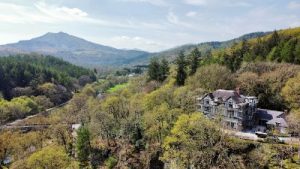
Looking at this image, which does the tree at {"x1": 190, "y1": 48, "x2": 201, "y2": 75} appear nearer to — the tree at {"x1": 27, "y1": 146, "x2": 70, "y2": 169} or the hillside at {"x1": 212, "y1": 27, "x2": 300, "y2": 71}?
the hillside at {"x1": 212, "y1": 27, "x2": 300, "y2": 71}

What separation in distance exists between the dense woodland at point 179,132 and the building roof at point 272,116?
2195 millimetres

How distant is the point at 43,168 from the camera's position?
50844 mm

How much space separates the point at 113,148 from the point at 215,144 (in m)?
24.7

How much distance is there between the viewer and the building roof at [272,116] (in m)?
54.7

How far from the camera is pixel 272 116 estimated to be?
5747 cm

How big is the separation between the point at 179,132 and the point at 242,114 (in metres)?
13.2

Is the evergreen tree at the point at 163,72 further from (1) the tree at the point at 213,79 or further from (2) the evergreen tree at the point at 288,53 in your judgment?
(2) the evergreen tree at the point at 288,53

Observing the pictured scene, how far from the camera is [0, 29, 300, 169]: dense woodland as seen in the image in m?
47.7

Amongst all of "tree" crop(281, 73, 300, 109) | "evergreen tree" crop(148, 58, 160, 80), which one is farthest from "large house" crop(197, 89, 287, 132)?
"evergreen tree" crop(148, 58, 160, 80)

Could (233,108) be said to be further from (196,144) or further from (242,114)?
(196,144)

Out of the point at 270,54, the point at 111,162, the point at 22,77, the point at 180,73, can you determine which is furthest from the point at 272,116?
the point at 22,77

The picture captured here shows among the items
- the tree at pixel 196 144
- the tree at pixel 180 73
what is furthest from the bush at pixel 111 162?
the tree at pixel 180 73

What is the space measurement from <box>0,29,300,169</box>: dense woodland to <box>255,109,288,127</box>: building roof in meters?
2.20

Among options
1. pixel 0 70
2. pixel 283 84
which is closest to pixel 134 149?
pixel 283 84
